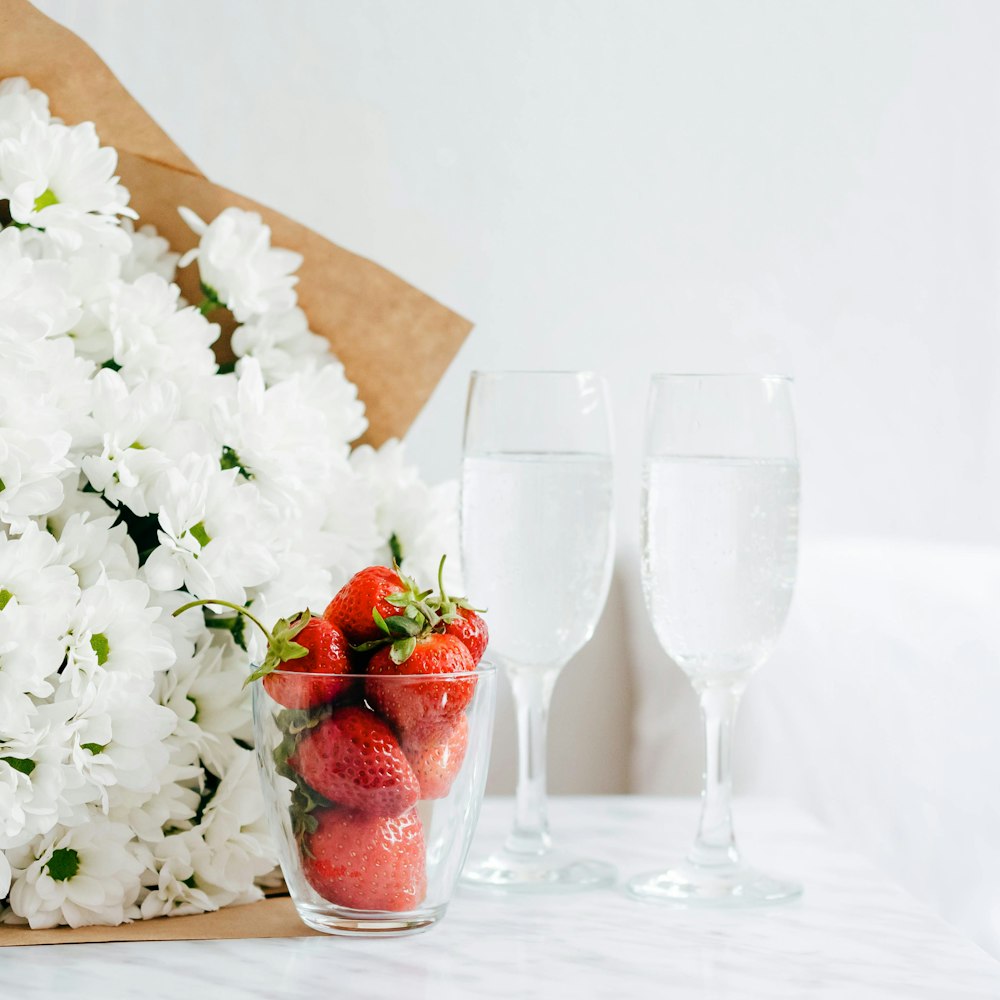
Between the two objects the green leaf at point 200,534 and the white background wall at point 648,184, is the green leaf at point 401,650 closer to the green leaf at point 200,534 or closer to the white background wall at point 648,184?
the green leaf at point 200,534

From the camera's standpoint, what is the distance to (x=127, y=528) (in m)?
0.71

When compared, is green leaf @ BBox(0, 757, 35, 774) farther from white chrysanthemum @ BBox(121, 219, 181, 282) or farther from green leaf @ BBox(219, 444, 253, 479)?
white chrysanthemum @ BBox(121, 219, 181, 282)

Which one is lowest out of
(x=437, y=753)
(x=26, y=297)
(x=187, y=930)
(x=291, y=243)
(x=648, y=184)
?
(x=187, y=930)

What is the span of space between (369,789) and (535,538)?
0.79ft

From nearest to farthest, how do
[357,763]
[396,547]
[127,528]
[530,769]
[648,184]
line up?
[357,763] → [127,528] → [530,769] → [396,547] → [648,184]

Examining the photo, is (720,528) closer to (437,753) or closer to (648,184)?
(437,753)

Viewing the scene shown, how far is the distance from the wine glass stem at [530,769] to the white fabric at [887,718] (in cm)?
39

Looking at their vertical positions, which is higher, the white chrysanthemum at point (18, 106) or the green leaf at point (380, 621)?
the white chrysanthemum at point (18, 106)

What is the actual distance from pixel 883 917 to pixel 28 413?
540mm

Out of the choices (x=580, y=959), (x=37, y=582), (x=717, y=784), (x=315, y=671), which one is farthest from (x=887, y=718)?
(x=37, y=582)

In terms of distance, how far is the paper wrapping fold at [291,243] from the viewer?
2.67ft

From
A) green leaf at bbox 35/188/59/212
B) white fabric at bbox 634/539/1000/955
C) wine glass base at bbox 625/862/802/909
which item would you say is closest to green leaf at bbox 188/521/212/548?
green leaf at bbox 35/188/59/212

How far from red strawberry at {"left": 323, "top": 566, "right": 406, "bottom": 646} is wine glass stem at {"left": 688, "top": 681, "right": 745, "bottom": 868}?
230mm

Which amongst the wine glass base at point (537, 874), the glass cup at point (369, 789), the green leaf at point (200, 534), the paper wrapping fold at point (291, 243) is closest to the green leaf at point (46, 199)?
the paper wrapping fold at point (291, 243)
